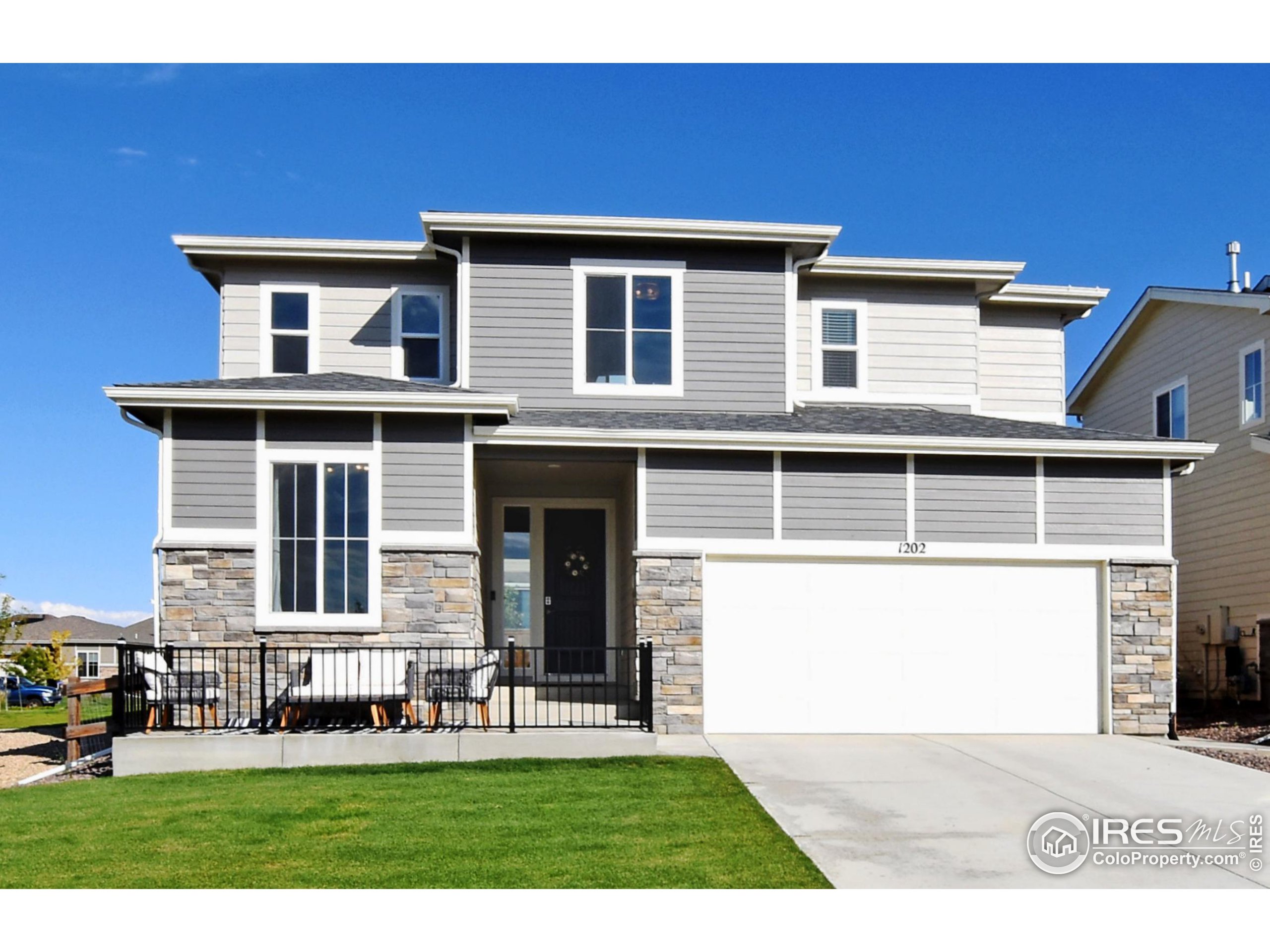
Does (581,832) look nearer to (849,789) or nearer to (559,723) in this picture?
(849,789)

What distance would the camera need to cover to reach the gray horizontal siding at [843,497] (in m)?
13.4

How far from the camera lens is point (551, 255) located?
1470 cm

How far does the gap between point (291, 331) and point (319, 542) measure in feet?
13.9

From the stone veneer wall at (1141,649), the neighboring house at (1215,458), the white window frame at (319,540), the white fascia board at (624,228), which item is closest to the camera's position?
the white window frame at (319,540)

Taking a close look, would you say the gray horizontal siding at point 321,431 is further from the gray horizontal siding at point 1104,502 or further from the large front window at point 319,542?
the gray horizontal siding at point 1104,502

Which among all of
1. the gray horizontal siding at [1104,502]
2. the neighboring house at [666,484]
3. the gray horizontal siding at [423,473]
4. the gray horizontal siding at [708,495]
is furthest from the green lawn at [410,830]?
the gray horizontal siding at [1104,502]

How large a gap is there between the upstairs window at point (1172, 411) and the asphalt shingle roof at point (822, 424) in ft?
17.7

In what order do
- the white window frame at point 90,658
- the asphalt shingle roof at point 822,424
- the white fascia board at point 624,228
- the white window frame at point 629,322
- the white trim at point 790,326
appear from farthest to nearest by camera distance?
the white window frame at point 90,658, the white trim at point 790,326, the white window frame at point 629,322, the white fascia board at point 624,228, the asphalt shingle roof at point 822,424

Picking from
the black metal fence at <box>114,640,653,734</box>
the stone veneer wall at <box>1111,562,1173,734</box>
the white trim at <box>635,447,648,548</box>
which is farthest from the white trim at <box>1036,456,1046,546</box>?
→ the black metal fence at <box>114,640,653,734</box>

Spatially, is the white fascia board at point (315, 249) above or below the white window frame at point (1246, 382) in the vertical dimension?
above

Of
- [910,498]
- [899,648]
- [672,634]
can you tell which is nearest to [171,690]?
[672,634]

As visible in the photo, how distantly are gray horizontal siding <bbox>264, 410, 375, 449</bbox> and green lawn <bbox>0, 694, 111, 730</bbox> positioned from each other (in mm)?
4659

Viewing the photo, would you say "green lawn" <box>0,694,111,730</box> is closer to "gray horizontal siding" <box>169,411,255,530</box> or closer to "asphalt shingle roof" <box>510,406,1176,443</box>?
"gray horizontal siding" <box>169,411,255,530</box>

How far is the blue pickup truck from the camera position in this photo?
35625 millimetres
